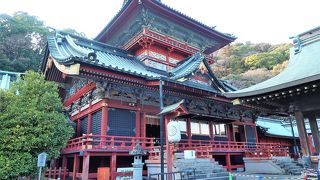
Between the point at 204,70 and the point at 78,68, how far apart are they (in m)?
9.71

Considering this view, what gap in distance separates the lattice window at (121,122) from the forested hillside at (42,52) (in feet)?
109

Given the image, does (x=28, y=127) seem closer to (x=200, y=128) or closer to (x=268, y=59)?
(x=200, y=128)

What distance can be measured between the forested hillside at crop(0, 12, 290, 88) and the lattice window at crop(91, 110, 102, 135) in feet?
104

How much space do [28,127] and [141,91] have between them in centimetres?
632

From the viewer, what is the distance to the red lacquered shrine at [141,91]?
11.9 meters

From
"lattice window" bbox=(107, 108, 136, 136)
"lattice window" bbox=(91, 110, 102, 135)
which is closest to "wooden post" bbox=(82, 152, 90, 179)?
"lattice window" bbox=(107, 108, 136, 136)

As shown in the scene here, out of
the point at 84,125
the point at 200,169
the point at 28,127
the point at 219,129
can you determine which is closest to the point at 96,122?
the point at 84,125

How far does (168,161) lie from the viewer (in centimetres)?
1026

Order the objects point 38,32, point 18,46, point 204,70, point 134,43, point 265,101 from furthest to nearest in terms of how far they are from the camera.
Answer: point 38,32, point 18,46, point 134,43, point 204,70, point 265,101

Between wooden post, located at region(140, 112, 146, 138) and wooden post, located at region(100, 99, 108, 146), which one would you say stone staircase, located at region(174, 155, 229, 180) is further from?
wooden post, located at region(100, 99, 108, 146)

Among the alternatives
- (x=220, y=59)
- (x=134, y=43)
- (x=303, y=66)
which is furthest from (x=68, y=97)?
(x=220, y=59)

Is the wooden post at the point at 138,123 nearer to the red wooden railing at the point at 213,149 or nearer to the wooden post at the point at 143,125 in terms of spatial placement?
the wooden post at the point at 143,125

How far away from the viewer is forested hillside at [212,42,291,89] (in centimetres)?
5309

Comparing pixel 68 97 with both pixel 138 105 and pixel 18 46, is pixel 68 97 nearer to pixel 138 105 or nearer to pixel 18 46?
pixel 138 105
